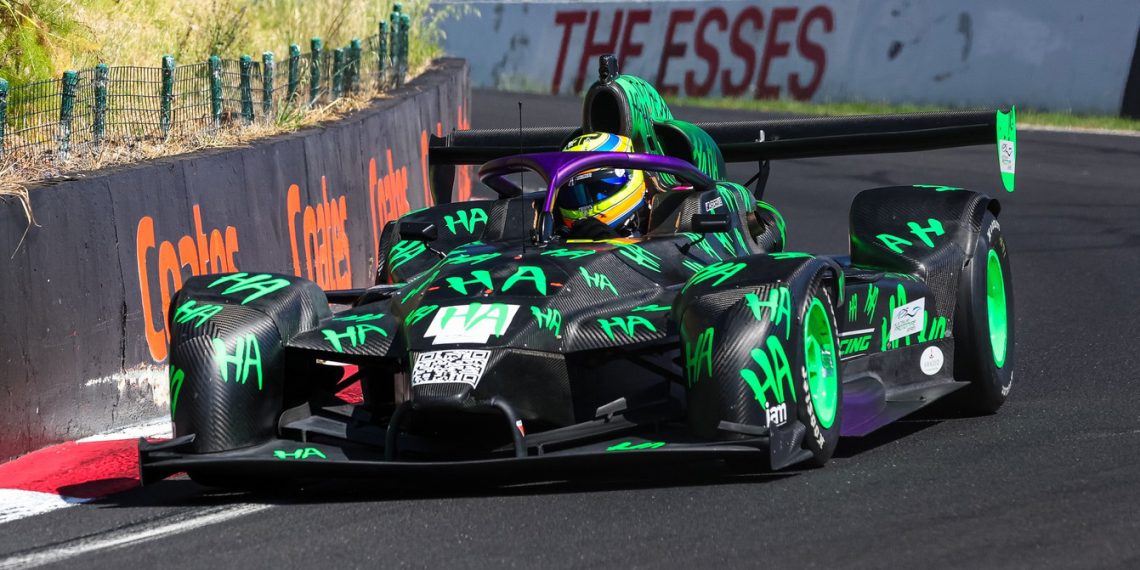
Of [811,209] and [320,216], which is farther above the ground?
[320,216]

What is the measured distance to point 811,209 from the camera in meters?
16.2

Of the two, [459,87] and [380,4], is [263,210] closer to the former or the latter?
[459,87]

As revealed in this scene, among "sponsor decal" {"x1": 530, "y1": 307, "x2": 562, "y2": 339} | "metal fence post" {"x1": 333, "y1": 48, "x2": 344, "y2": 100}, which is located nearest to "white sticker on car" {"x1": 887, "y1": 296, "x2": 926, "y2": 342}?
"sponsor decal" {"x1": 530, "y1": 307, "x2": 562, "y2": 339}

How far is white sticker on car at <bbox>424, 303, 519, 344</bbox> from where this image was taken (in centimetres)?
627

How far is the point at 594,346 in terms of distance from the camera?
6.30 metres

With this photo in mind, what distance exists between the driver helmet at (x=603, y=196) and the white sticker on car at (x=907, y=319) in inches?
52.4

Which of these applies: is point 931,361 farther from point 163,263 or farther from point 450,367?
point 163,263

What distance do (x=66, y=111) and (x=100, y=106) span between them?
36cm

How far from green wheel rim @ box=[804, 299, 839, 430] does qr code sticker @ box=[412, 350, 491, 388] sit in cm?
128

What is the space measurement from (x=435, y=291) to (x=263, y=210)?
301 centimetres

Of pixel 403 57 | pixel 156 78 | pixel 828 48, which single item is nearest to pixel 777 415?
pixel 156 78

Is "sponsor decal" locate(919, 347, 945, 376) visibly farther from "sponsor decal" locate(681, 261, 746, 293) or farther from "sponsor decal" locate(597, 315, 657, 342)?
"sponsor decal" locate(597, 315, 657, 342)

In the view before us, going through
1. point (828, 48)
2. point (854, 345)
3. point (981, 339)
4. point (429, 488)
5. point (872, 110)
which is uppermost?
point (854, 345)

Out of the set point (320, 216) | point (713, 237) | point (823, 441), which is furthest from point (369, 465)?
point (320, 216)
